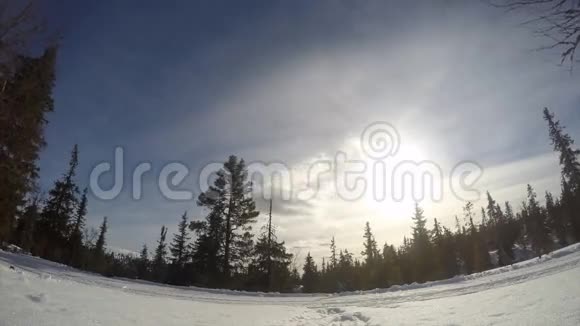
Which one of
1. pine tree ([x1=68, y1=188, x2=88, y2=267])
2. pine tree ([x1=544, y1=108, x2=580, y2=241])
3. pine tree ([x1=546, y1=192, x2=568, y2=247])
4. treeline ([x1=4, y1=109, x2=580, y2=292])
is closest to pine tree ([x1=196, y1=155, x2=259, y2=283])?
treeline ([x1=4, y1=109, x2=580, y2=292])

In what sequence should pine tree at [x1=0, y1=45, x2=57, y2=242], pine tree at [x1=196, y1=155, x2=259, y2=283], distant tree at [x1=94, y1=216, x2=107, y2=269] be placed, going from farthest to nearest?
distant tree at [x1=94, y1=216, x2=107, y2=269], pine tree at [x1=196, y1=155, x2=259, y2=283], pine tree at [x1=0, y1=45, x2=57, y2=242]

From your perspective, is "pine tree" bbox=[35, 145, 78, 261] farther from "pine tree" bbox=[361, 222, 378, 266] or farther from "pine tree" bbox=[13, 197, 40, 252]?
"pine tree" bbox=[361, 222, 378, 266]

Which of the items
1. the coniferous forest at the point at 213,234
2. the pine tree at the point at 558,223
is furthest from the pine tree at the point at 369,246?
the pine tree at the point at 558,223

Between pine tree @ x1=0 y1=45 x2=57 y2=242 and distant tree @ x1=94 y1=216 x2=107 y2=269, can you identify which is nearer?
pine tree @ x1=0 y1=45 x2=57 y2=242

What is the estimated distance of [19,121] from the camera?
281 inches

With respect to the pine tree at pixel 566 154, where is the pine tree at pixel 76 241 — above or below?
below

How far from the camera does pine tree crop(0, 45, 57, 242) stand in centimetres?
593

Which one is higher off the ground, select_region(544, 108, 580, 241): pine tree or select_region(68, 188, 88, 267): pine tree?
select_region(544, 108, 580, 241): pine tree

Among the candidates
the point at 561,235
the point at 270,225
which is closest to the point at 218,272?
the point at 270,225

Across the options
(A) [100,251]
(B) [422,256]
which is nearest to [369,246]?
(B) [422,256]

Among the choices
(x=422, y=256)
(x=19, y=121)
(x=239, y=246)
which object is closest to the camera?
(x=19, y=121)

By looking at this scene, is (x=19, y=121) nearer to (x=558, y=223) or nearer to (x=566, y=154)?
(x=566, y=154)

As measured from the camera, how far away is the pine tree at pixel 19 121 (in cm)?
593

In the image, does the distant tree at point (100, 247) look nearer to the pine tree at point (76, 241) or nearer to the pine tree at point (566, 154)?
the pine tree at point (76, 241)
